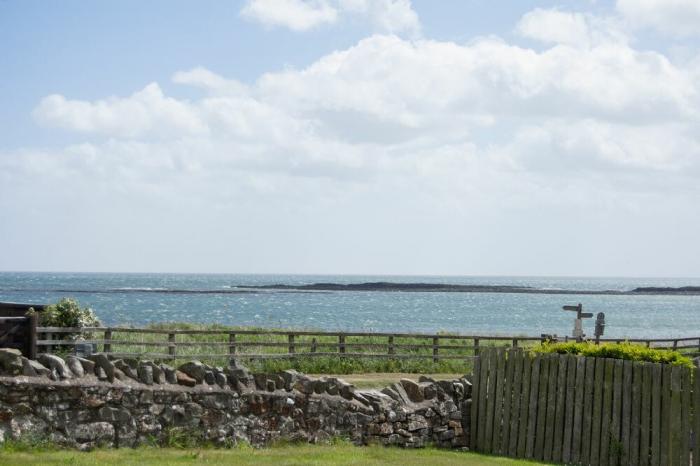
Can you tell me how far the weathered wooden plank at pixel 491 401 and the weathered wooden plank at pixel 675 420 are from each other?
2784 mm

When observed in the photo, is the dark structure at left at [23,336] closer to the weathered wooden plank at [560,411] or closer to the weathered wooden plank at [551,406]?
the weathered wooden plank at [551,406]

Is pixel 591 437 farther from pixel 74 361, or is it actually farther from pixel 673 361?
pixel 74 361

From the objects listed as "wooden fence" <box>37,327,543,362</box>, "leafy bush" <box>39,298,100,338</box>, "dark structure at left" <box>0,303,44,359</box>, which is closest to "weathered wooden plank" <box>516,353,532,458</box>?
"dark structure at left" <box>0,303,44,359</box>

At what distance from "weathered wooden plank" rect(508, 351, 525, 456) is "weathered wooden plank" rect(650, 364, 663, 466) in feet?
6.75

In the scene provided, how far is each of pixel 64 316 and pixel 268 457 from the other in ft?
52.3

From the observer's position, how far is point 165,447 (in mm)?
11867

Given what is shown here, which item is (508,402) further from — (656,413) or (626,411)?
(656,413)

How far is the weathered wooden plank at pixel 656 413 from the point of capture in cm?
1197

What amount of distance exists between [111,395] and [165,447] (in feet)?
3.10

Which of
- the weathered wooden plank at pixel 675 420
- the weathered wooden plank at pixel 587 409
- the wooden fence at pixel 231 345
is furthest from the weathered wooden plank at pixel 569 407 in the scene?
the wooden fence at pixel 231 345

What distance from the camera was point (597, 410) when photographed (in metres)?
12.7

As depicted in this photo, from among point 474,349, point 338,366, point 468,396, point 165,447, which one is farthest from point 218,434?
point 474,349

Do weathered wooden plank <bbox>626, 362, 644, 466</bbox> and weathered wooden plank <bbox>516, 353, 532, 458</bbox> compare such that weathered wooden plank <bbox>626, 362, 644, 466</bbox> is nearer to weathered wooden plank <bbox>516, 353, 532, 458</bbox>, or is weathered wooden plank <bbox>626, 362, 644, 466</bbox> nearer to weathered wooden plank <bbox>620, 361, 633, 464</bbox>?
weathered wooden plank <bbox>620, 361, 633, 464</bbox>

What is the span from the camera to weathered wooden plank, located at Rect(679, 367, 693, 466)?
38.3 feet
